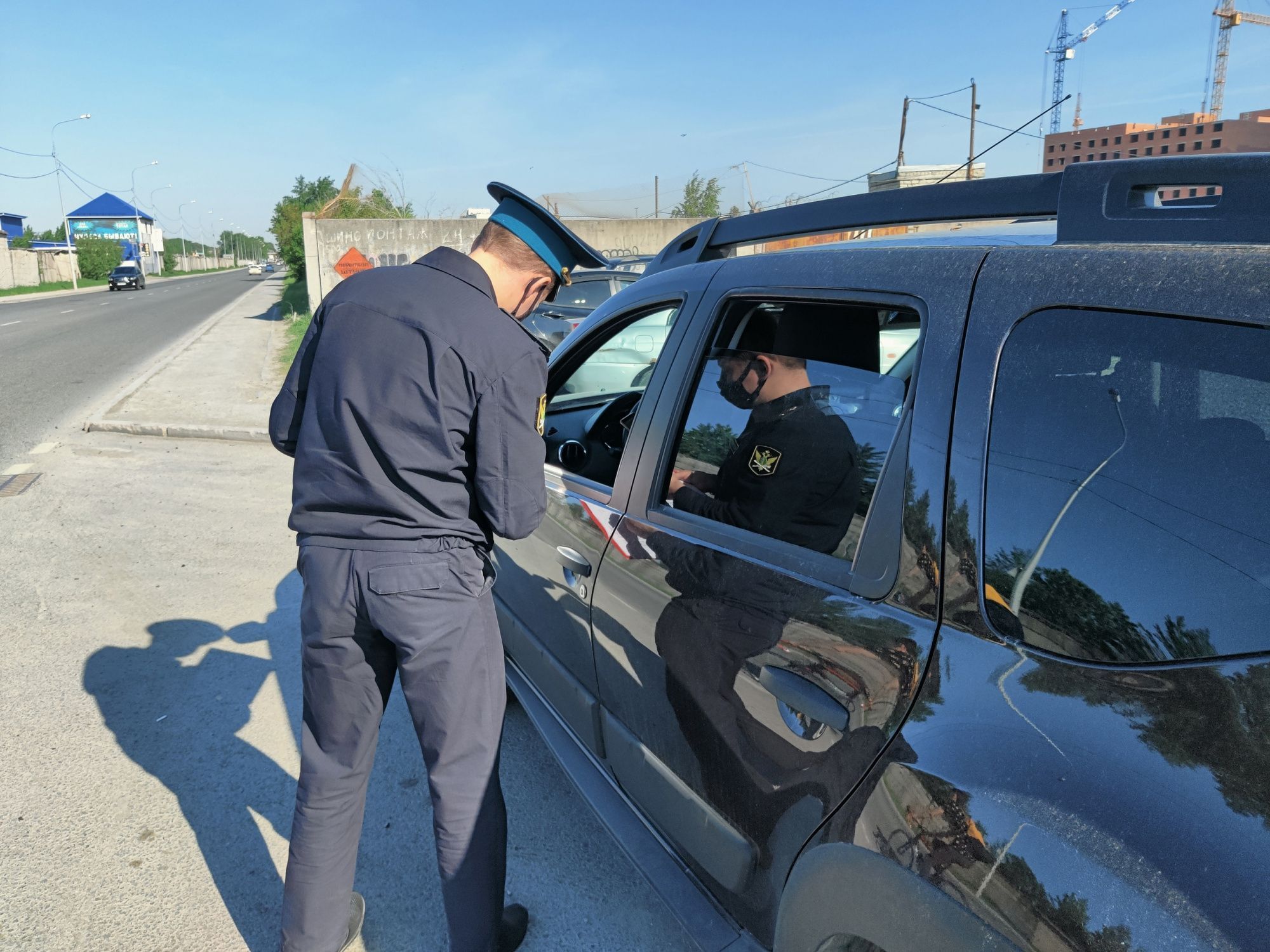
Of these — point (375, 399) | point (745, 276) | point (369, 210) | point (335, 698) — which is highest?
point (369, 210)

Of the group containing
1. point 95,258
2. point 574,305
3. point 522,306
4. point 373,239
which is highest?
point 95,258

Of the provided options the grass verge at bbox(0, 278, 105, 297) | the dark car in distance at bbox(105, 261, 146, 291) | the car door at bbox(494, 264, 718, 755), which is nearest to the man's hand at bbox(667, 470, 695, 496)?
the car door at bbox(494, 264, 718, 755)

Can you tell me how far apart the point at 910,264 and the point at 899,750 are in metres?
0.88

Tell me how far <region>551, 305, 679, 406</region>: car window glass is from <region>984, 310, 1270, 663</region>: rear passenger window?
1120mm

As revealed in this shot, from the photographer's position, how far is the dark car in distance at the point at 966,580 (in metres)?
1.07

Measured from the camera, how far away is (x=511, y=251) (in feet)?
6.66

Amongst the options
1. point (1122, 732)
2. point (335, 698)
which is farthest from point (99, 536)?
point (1122, 732)

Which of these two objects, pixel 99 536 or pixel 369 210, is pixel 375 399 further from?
pixel 369 210

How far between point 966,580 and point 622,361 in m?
3.33

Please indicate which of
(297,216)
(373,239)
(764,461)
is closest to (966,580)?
(764,461)

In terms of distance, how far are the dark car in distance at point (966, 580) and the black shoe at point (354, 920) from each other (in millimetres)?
830

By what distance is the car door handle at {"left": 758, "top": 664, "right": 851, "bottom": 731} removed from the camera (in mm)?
1453

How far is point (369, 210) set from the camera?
2180 centimetres

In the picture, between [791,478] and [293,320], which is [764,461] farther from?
[293,320]
